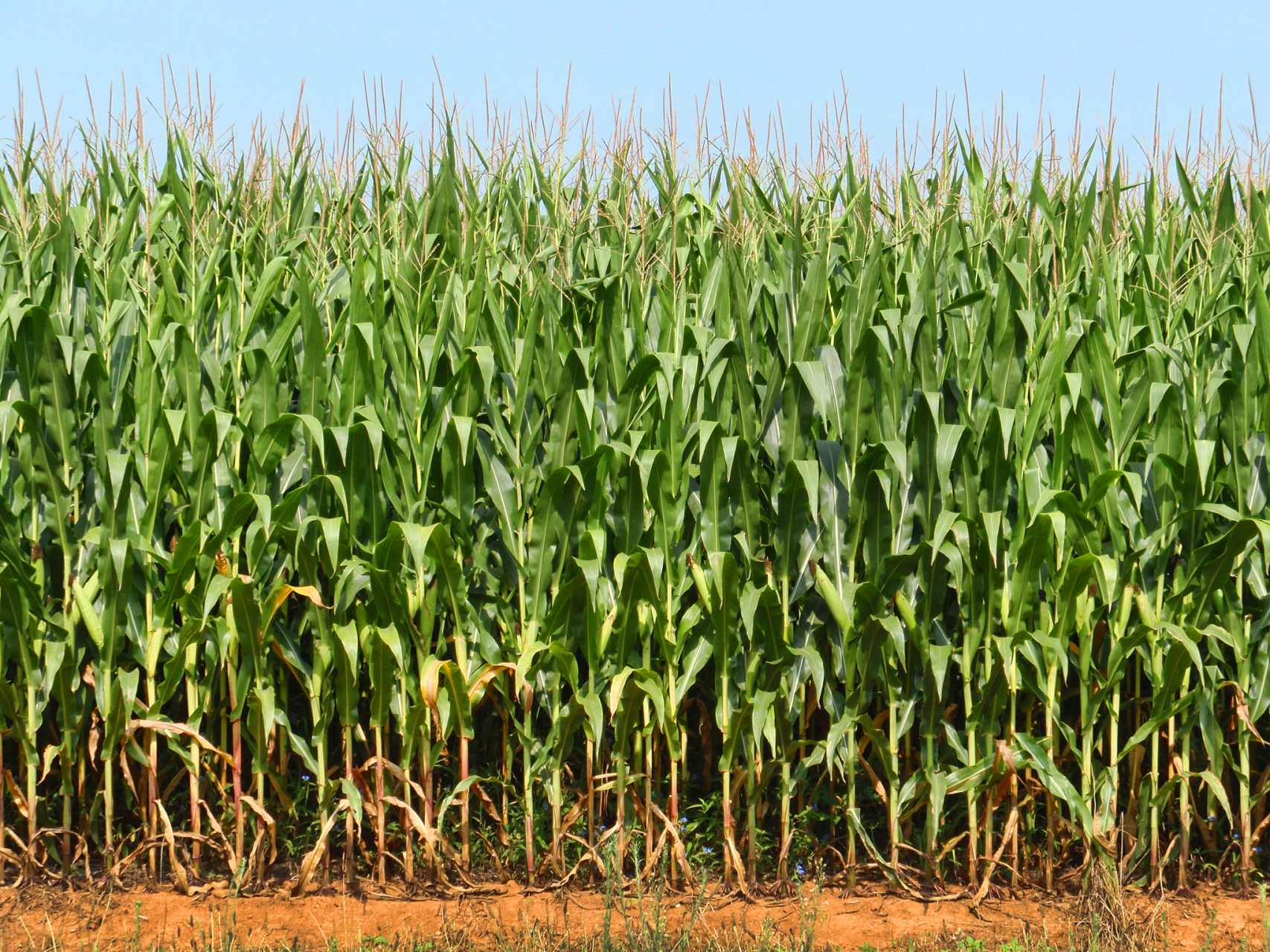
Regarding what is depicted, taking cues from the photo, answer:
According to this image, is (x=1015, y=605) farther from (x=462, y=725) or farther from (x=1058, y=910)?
(x=462, y=725)

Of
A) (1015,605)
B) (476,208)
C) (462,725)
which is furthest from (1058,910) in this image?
(476,208)

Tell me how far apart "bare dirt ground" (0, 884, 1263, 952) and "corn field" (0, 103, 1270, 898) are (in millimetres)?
108

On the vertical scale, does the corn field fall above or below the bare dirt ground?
above

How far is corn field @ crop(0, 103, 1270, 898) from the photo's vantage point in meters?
3.54

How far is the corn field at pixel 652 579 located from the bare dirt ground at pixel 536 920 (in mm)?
108

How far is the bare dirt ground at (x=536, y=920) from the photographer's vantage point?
3412mm

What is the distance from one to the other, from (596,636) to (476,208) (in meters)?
2.15

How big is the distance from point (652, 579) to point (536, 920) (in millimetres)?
1241

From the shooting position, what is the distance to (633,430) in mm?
3752

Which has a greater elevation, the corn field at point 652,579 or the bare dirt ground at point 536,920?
the corn field at point 652,579

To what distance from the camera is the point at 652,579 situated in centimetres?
351

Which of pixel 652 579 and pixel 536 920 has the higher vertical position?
pixel 652 579

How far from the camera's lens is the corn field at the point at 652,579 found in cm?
354

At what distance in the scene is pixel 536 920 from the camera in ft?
11.3
